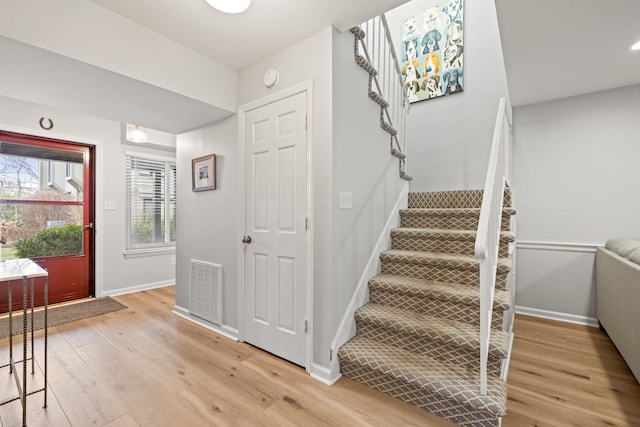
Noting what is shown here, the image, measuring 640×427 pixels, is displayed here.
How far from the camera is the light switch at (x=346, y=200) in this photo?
2.02 meters

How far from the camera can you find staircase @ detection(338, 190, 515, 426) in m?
1.57

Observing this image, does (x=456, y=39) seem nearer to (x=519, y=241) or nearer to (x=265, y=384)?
(x=519, y=241)

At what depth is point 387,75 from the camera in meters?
2.85

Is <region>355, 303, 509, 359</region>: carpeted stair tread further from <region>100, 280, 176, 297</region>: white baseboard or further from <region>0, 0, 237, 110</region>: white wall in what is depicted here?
<region>100, 280, 176, 297</region>: white baseboard

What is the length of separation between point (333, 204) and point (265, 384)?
1288 mm

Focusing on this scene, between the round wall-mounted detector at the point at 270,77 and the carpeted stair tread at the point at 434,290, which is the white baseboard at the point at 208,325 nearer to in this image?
the carpeted stair tread at the point at 434,290

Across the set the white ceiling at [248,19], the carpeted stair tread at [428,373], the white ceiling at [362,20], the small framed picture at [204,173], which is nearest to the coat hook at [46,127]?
the white ceiling at [362,20]

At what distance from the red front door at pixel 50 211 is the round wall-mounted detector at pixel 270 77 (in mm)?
3079

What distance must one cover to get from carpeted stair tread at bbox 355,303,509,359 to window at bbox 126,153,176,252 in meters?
3.65

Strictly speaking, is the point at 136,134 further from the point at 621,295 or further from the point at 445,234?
the point at 621,295

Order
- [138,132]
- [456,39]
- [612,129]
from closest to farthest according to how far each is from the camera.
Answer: [612,129] < [456,39] < [138,132]

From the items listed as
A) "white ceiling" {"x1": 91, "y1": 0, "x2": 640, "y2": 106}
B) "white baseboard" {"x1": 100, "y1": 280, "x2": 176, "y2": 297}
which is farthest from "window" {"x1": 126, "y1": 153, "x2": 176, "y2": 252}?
"white ceiling" {"x1": 91, "y1": 0, "x2": 640, "y2": 106}

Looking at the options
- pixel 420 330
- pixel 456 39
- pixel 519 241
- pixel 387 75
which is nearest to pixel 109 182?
pixel 387 75

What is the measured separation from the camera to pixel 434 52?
364cm
